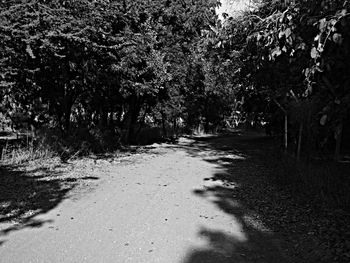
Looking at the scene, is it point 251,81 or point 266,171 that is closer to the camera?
point 266,171

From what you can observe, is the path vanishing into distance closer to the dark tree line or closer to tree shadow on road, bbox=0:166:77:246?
tree shadow on road, bbox=0:166:77:246

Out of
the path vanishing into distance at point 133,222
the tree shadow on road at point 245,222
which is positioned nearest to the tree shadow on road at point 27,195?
the path vanishing into distance at point 133,222

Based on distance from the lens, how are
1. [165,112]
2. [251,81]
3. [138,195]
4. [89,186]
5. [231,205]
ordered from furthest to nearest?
1. [165,112]
2. [251,81]
3. [89,186]
4. [138,195]
5. [231,205]

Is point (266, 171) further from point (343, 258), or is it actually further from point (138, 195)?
point (343, 258)

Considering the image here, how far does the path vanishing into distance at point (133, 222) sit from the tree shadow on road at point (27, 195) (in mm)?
19

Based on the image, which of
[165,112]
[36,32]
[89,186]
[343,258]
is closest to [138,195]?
[89,186]

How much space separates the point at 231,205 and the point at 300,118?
195 inches

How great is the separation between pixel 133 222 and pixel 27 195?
3.01 meters

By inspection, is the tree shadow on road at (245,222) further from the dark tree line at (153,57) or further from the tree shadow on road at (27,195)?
the tree shadow on road at (27,195)

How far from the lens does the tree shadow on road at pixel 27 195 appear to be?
5.98 meters

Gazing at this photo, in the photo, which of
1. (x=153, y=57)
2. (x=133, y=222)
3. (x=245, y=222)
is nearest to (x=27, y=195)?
(x=133, y=222)

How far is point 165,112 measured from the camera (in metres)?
24.7

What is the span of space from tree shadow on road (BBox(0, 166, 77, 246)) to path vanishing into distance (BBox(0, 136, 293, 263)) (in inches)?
0.8

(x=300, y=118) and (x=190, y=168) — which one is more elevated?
(x=300, y=118)
